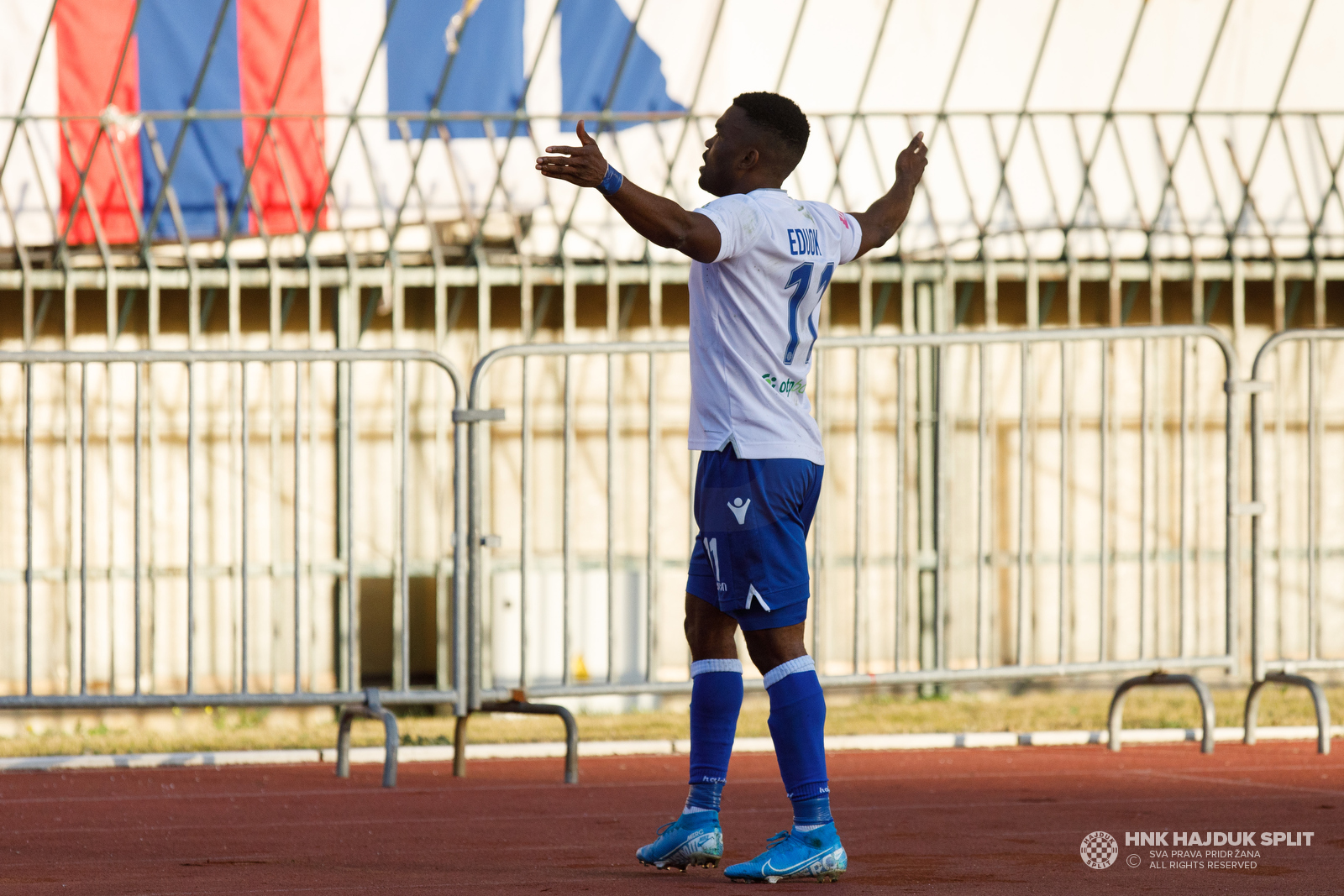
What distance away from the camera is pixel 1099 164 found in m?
10.7

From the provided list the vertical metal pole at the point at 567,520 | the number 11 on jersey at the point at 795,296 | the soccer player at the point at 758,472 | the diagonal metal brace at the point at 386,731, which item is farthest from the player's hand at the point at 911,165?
the diagonal metal brace at the point at 386,731

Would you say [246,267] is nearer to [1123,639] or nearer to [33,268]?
[33,268]

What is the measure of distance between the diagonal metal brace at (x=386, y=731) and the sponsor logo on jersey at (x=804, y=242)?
104 inches

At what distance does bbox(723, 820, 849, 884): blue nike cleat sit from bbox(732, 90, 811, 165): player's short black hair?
4.88 ft

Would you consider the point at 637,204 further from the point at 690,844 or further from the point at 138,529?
the point at 138,529

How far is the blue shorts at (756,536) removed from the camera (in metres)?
3.87

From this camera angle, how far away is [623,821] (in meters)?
4.95

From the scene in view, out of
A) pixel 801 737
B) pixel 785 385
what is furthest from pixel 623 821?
pixel 785 385

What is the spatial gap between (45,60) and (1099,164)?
6.19 meters

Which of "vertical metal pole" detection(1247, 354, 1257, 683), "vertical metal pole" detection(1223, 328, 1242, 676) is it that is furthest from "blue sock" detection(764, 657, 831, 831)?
"vertical metal pole" detection(1247, 354, 1257, 683)

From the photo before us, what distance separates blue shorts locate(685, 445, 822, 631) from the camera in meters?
3.87

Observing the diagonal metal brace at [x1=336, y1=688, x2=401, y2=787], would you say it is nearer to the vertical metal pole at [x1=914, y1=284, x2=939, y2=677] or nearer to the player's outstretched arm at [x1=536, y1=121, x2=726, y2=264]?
the player's outstretched arm at [x1=536, y1=121, x2=726, y2=264]

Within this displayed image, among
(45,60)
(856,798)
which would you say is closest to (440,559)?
(45,60)

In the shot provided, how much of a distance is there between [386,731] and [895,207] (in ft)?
8.80
